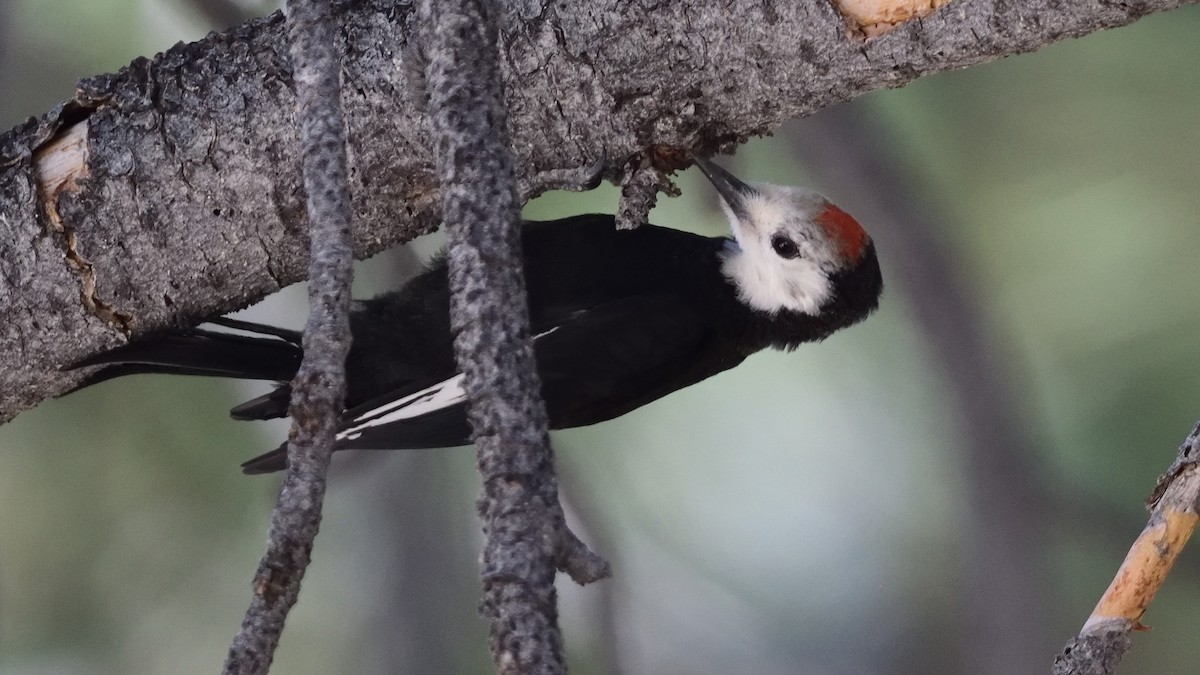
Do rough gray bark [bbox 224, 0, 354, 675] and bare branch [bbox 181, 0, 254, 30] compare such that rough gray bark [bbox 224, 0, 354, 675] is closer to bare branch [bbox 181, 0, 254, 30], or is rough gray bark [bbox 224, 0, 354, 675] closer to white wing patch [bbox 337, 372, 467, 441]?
white wing patch [bbox 337, 372, 467, 441]

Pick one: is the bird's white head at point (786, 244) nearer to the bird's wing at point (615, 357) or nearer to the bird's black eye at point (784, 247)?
the bird's black eye at point (784, 247)

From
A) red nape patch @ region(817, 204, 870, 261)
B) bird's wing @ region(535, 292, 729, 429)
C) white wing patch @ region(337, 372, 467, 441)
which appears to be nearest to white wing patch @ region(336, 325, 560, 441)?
white wing patch @ region(337, 372, 467, 441)

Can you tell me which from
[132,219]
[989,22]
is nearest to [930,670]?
[989,22]

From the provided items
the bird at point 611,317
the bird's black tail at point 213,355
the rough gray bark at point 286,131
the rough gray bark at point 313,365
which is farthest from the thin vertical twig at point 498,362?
the bird at point 611,317

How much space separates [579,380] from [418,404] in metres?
0.22

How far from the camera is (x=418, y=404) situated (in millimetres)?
1389

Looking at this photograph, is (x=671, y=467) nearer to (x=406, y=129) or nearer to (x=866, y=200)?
(x=866, y=200)

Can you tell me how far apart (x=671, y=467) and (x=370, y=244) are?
1.04m

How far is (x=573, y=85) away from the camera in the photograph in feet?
3.06

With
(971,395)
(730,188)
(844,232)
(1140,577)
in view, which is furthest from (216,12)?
(1140,577)

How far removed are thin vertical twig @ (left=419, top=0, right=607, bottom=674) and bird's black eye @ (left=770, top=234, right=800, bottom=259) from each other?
37.9 inches

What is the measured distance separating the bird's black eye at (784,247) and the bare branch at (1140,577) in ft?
2.58

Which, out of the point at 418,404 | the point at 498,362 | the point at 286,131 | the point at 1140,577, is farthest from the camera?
the point at 418,404

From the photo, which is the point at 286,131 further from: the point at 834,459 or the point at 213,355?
the point at 834,459
